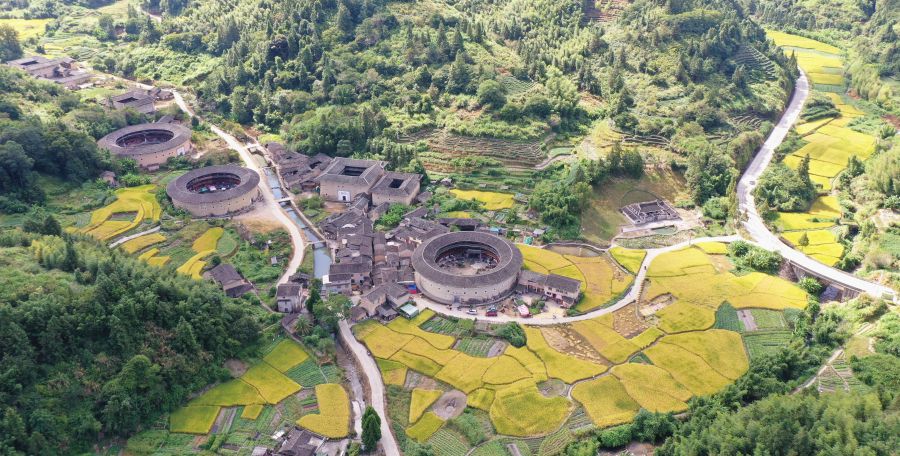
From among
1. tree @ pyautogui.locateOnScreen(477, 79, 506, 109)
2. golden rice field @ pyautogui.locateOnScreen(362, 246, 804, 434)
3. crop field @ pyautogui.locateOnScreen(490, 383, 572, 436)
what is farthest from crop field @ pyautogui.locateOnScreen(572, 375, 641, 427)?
tree @ pyautogui.locateOnScreen(477, 79, 506, 109)

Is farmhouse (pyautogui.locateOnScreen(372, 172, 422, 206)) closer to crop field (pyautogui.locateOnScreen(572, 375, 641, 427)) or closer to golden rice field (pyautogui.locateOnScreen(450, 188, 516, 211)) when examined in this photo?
golden rice field (pyautogui.locateOnScreen(450, 188, 516, 211))

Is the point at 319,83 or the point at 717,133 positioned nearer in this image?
the point at 717,133

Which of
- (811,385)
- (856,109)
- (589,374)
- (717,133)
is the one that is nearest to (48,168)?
(589,374)

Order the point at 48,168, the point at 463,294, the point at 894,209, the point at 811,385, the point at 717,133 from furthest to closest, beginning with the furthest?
1. the point at 717,133
2. the point at 48,168
3. the point at 894,209
4. the point at 463,294
5. the point at 811,385

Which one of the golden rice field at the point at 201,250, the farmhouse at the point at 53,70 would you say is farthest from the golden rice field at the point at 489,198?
the farmhouse at the point at 53,70

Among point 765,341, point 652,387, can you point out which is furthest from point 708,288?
point 652,387

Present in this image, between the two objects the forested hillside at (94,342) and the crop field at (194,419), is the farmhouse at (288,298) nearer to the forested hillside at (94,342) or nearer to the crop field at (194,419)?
the forested hillside at (94,342)

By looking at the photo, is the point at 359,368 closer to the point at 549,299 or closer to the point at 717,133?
the point at 549,299

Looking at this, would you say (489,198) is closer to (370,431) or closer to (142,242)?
(142,242)
